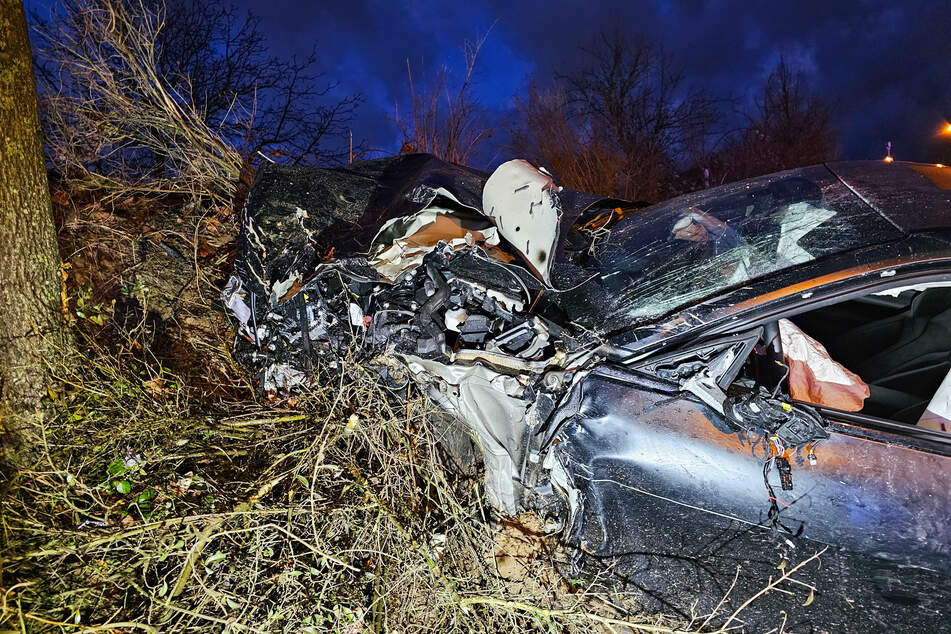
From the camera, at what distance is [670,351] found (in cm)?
190

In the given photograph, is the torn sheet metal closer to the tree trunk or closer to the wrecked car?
the wrecked car

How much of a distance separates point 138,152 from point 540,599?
481 centimetres

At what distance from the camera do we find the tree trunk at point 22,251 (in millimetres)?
2521

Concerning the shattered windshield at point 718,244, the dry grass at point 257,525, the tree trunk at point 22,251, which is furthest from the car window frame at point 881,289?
the tree trunk at point 22,251

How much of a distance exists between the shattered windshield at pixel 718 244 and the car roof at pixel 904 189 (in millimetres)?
49

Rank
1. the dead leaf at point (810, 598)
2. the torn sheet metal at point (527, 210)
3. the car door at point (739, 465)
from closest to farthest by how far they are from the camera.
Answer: the car door at point (739, 465)
the dead leaf at point (810, 598)
the torn sheet metal at point (527, 210)

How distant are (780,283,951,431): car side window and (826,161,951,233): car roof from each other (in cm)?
45

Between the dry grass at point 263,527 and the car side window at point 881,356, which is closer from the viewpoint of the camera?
the dry grass at point 263,527

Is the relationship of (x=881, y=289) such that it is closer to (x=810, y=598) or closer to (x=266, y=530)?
(x=810, y=598)

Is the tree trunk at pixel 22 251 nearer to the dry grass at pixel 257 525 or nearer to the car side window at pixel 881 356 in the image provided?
the dry grass at pixel 257 525

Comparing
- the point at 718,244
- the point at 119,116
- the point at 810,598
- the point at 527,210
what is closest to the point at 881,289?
the point at 718,244

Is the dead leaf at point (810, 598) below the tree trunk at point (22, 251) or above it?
below

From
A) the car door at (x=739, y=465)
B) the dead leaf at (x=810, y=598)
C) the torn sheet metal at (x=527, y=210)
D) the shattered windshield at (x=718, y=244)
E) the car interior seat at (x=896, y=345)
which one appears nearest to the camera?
the car door at (x=739, y=465)

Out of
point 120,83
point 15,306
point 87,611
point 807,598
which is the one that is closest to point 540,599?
point 807,598
